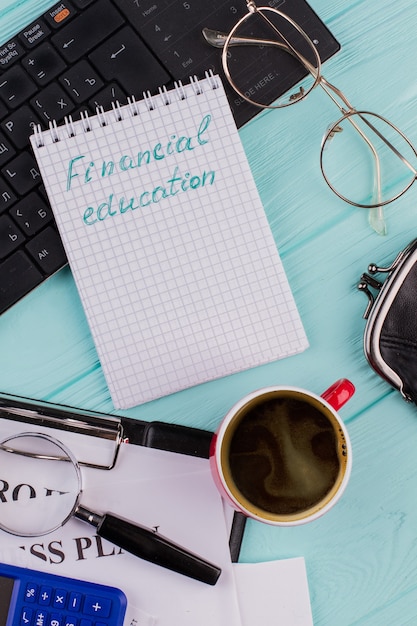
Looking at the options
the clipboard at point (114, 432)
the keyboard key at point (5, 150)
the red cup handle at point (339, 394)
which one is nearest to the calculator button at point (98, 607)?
the clipboard at point (114, 432)

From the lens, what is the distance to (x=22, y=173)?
0.62 meters

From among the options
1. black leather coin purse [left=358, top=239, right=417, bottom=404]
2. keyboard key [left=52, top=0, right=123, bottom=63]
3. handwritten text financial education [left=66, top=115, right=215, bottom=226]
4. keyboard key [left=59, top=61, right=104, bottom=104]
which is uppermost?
keyboard key [left=52, top=0, right=123, bottom=63]

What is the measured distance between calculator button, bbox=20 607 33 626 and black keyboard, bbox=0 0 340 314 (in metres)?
0.25

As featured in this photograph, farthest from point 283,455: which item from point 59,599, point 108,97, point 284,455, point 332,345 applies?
point 108,97

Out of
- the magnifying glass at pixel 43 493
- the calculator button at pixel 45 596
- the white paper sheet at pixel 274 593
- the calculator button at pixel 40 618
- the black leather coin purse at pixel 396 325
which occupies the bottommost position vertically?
the white paper sheet at pixel 274 593

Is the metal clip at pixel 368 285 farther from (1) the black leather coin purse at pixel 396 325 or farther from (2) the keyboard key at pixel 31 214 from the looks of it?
(2) the keyboard key at pixel 31 214

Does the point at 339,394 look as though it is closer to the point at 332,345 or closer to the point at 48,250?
the point at 332,345

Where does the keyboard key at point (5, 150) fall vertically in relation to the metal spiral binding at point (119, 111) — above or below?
above

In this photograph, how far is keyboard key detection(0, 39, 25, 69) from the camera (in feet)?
2.02

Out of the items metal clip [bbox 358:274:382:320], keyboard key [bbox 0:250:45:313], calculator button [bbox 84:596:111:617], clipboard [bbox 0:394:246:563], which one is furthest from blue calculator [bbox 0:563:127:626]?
metal clip [bbox 358:274:382:320]

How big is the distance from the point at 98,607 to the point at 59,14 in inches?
20.2

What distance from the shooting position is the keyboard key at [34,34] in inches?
24.2

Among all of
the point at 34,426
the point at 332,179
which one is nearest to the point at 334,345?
the point at 332,179

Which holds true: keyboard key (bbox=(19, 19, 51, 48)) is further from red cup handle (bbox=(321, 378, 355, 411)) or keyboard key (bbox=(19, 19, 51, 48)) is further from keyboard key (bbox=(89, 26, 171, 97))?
red cup handle (bbox=(321, 378, 355, 411))
